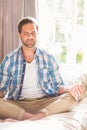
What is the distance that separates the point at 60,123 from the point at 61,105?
1.04 ft

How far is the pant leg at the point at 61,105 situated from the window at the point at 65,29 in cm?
114

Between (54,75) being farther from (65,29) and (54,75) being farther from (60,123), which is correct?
(65,29)

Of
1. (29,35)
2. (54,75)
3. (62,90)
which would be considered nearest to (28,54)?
(29,35)

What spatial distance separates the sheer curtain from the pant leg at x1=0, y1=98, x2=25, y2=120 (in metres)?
1.06

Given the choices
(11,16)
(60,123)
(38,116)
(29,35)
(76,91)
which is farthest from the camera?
(11,16)

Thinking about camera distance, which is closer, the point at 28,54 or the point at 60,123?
the point at 60,123

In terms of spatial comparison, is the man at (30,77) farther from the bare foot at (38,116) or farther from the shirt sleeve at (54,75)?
the bare foot at (38,116)

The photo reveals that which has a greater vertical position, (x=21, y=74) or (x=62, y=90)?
(x=21, y=74)

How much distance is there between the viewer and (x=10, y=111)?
191 centimetres

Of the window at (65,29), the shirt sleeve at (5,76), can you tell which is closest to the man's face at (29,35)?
the shirt sleeve at (5,76)

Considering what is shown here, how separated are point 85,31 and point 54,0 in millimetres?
477

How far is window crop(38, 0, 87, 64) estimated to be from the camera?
3025 mm

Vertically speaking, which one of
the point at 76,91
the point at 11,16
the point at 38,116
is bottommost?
the point at 38,116

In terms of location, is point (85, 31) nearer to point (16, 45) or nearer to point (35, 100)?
point (16, 45)
